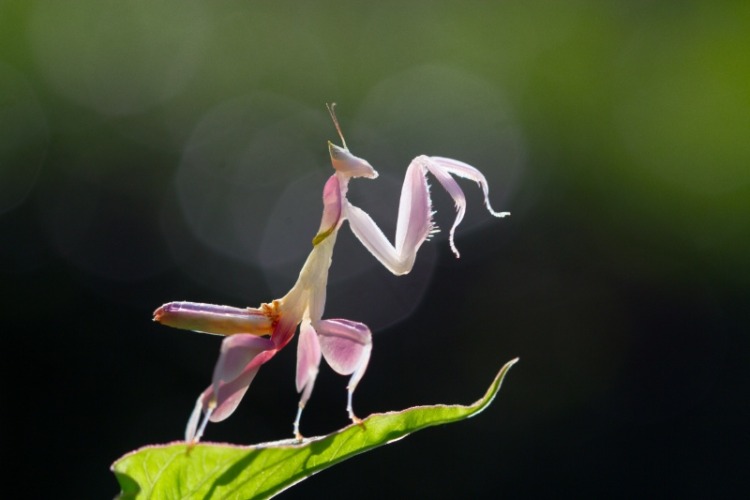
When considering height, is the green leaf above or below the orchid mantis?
below

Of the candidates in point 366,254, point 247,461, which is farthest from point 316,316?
point 366,254

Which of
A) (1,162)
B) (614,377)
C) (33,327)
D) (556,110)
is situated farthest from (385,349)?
(556,110)

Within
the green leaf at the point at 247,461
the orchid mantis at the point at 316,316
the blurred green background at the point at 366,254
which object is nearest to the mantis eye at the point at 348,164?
the orchid mantis at the point at 316,316

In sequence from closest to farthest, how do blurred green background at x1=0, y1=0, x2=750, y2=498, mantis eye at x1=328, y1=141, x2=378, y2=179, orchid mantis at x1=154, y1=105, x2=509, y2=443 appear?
orchid mantis at x1=154, y1=105, x2=509, y2=443, mantis eye at x1=328, y1=141, x2=378, y2=179, blurred green background at x1=0, y1=0, x2=750, y2=498

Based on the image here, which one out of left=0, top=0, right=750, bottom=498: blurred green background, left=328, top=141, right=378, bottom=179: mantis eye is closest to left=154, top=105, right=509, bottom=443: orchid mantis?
left=328, top=141, right=378, bottom=179: mantis eye

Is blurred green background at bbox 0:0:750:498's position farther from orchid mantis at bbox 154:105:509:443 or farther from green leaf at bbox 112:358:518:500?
green leaf at bbox 112:358:518:500

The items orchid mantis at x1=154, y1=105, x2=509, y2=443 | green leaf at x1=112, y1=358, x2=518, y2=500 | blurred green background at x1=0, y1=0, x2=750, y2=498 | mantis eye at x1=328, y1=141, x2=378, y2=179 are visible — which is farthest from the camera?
blurred green background at x1=0, y1=0, x2=750, y2=498

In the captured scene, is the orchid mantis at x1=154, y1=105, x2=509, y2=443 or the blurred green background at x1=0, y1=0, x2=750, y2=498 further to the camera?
the blurred green background at x1=0, y1=0, x2=750, y2=498
